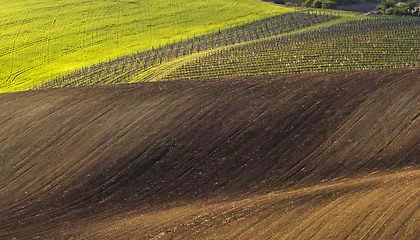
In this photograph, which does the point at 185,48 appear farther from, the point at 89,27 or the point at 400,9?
the point at 400,9

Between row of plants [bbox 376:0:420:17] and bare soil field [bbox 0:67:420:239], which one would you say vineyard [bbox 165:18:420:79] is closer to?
bare soil field [bbox 0:67:420:239]

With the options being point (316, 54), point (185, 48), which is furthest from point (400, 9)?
point (185, 48)

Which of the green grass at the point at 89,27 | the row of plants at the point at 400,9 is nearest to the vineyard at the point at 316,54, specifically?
the green grass at the point at 89,27

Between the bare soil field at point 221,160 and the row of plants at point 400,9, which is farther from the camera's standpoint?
the row of plants at point 400,9

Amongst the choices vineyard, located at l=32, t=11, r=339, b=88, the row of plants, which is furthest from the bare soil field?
the row of plants

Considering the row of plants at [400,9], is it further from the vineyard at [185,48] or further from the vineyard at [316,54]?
the vineyard at [316,54]
